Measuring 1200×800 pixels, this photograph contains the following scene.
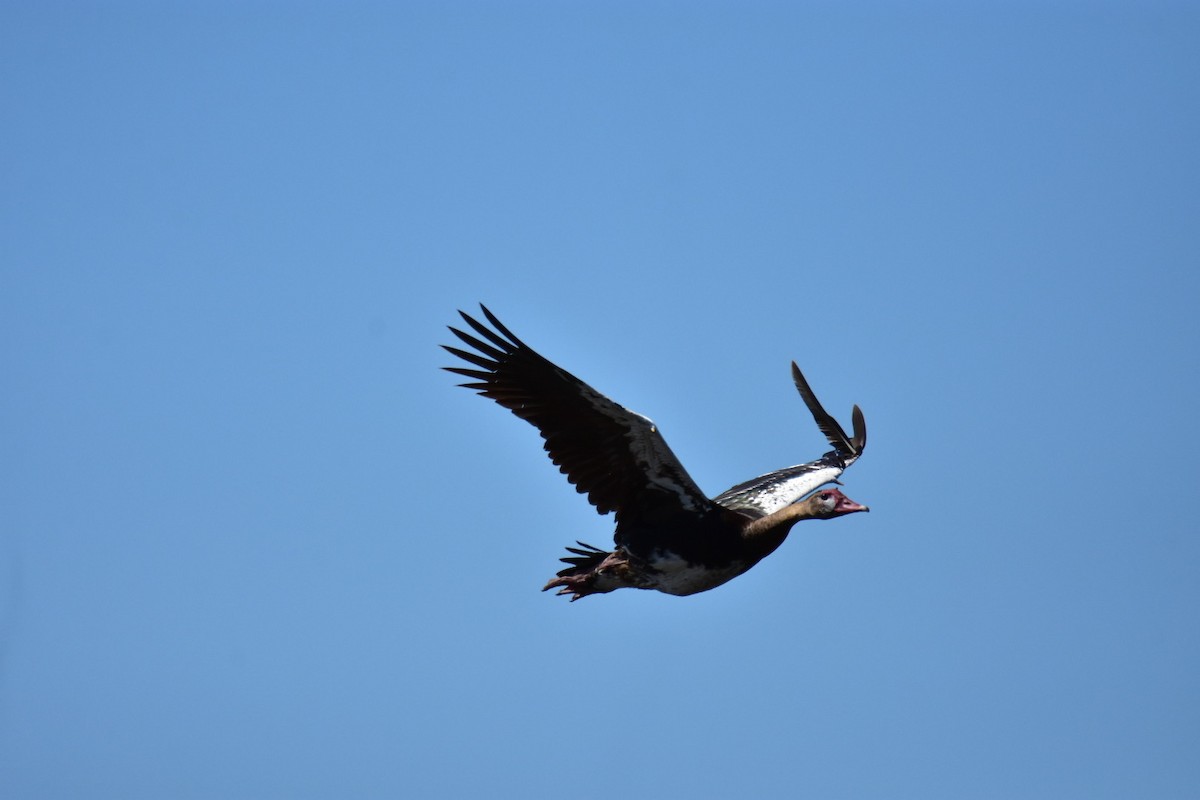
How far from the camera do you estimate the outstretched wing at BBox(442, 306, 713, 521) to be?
1330cm

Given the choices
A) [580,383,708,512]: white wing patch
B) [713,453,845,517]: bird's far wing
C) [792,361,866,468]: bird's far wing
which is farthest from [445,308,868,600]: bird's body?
[792,361,866,468]: bird's far wing

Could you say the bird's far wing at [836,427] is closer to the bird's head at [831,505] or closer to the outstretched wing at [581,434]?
the bird's head at [831,505]

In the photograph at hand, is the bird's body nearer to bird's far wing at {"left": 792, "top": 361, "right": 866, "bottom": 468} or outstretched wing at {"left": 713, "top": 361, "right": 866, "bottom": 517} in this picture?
outstretched wing at {"left": 713, "top": 361, "right": 866, "bottom": 517}

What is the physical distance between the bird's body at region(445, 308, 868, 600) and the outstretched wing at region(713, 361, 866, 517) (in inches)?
46.5

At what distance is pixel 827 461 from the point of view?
16875 millimetres

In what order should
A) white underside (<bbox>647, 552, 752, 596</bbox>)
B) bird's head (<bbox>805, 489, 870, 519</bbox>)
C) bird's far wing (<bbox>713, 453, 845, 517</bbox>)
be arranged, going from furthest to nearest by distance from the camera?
bird's far wing (<bbox>713, 453, 845, 517</bbox>) < bird's head (<bbox>805, 489, 870, 519</bbox>) < white underside (<bbox>647, 552, 752, 596</bbox>)

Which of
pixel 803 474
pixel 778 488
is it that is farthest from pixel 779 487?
pixel 803 474

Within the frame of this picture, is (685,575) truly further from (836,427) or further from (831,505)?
(836,427)

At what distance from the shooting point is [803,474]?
53.9ft

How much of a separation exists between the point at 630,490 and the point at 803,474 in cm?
338

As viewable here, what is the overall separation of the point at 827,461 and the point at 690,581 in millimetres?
3616

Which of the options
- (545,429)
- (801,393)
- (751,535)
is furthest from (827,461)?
(545,429)

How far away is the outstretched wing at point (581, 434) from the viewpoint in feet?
43.7

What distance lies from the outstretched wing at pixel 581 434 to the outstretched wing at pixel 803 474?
1722 millimetres
